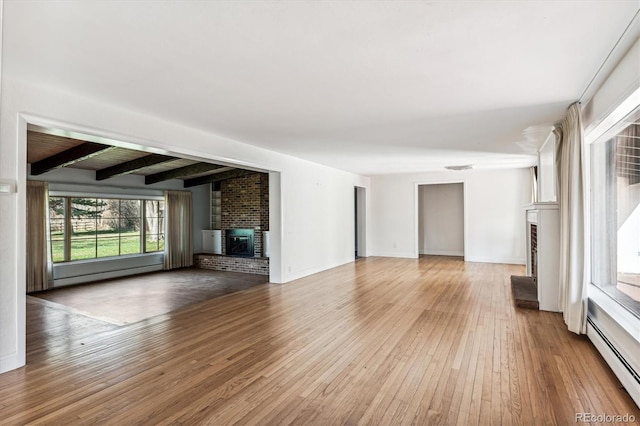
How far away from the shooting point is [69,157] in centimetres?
557

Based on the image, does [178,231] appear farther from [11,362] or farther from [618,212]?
[618,212]

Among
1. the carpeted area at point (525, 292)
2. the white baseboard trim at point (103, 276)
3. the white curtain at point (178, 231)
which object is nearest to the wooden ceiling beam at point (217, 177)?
the white curtain at point (178, 231)

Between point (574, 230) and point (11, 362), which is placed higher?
point (574, 230)

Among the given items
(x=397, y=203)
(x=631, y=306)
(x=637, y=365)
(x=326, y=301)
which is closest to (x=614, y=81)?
(x=631, y=306)

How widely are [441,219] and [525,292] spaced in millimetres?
5554

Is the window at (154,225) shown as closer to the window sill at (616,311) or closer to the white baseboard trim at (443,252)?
the white baseboard trim at (443,252)

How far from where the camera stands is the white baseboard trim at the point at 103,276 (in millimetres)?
6816

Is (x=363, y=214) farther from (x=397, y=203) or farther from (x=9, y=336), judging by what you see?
(x=9, y=336)

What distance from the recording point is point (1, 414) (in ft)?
6.88

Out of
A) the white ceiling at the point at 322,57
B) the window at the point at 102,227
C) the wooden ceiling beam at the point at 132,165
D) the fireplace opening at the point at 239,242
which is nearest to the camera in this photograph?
the white ceiling at the point at 322,57

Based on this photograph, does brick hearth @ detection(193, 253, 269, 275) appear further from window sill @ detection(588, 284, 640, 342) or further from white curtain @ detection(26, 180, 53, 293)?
window sill @ detection(588, 284, 640, 342)

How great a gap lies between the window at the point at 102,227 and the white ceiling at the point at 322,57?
4.96 m

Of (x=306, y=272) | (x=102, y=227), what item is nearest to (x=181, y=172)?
(x=102, y=227)

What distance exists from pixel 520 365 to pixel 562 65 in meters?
2.40
